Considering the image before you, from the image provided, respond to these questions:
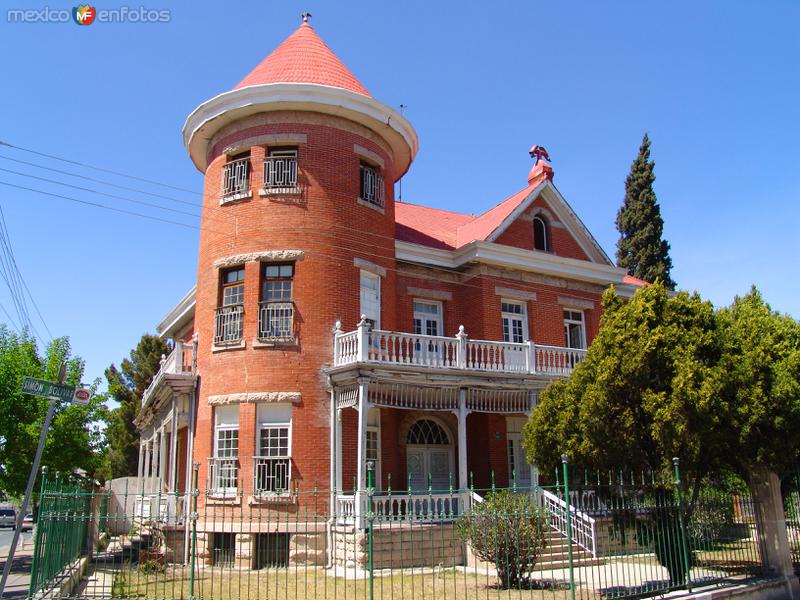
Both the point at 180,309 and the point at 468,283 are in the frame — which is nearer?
the point at 468,283

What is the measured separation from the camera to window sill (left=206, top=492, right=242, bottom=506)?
16.8 m

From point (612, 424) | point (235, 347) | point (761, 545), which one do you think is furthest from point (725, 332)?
point (235, 347)

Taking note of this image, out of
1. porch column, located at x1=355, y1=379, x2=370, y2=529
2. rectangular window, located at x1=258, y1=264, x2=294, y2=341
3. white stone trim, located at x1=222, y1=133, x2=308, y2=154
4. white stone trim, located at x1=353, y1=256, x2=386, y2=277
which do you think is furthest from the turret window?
porch column, located at x1=355, y1=379, x2=370, y2=529

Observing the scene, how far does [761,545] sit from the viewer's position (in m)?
13.5

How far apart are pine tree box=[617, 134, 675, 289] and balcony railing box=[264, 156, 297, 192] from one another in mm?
23881

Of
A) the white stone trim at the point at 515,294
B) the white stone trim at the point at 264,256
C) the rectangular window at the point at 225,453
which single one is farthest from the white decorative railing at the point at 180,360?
the white stone trim at the point at 515,294

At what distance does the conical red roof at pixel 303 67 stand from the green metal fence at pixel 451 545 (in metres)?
11.0

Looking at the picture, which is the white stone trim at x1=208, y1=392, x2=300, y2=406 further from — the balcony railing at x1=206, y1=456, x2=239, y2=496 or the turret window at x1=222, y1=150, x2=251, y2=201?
the turret window at x1=222, y1=150, x2=251, y2=201

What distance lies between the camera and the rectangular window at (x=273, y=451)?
16828 millimetres

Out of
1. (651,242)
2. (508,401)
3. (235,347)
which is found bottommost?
(508,401)

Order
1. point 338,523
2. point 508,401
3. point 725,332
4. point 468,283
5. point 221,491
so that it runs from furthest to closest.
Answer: point 468,283, point 508,401, point 221,491, point 338,523, point 725,332

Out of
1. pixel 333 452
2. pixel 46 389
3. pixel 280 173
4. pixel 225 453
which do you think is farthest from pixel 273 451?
pixel 46 389

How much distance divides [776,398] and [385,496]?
8.59 m

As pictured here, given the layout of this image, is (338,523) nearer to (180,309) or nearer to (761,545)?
(761,545)
